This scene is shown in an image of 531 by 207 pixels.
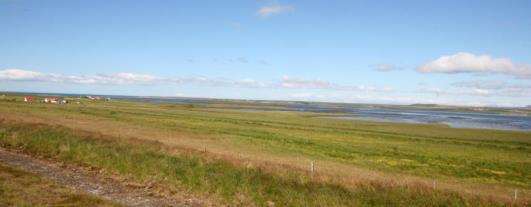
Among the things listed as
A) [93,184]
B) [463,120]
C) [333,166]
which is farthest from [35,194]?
[463,120]

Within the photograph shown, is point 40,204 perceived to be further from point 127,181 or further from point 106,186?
point 127,181

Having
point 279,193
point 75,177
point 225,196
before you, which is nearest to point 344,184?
point 279,193

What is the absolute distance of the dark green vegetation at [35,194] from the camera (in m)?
13.3

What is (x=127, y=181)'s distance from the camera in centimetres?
1775

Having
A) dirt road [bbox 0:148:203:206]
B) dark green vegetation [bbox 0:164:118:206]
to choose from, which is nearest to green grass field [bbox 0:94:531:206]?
dirt road [bbox 0:148:203:206]

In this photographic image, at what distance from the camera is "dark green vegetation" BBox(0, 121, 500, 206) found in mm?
16234

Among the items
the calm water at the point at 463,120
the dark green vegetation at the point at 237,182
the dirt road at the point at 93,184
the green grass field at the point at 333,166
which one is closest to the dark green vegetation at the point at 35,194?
the dirt road at the point at 93,184

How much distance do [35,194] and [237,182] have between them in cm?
689

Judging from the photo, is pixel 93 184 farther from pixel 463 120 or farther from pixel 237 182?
pixel 463 120

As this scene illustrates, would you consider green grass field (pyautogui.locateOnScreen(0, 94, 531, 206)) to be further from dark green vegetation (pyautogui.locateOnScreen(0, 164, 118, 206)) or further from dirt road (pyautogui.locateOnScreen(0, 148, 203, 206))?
dark green vegetation (pyautogui.locateOnScreen(0, 164, 118, 206))

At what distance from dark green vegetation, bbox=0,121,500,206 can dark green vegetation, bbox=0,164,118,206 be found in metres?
3.51

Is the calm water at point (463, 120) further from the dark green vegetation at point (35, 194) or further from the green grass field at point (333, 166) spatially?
the dark green vegetation at point (35, 194)

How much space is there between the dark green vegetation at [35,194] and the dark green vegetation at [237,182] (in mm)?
3507

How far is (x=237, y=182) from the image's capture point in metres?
17.7
